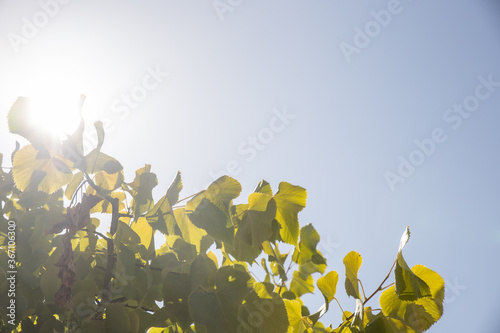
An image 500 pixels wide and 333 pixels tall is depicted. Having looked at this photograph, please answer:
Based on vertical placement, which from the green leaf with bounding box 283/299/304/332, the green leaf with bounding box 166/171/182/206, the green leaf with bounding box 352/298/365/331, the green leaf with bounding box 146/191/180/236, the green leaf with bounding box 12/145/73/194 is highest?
the green leaf with bounding box 12/145/73/194

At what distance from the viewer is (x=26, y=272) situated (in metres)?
1.41

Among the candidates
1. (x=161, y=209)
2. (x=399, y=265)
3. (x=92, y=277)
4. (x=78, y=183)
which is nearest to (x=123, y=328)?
(x=92, y=277)

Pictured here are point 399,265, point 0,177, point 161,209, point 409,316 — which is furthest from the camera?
point 0,177

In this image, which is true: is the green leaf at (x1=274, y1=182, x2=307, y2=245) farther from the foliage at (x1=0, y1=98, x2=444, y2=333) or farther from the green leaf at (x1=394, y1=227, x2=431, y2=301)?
the green leaf at (x1=394, y1=227, x2=431, y2=301)

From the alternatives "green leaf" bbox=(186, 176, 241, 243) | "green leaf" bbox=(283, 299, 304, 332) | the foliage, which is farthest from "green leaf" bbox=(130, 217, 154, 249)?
"green leaf" bbox=(283, 299, 304, 332)

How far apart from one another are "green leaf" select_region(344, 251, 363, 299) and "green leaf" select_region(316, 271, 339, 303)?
0.07 metres

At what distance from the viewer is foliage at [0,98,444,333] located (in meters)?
1.27

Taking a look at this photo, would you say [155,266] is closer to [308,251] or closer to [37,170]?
[37,170]

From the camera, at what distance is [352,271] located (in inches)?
53.1

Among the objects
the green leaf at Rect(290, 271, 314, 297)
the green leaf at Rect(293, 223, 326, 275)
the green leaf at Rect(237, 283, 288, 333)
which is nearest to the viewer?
the green leaf at Rect(237, 283, 288, 333)

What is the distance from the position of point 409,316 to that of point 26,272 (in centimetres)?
145

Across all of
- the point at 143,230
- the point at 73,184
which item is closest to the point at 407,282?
the point at 143,230

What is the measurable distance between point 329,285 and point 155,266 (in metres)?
0.68

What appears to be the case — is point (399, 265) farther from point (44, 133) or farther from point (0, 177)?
point (0, 177)
